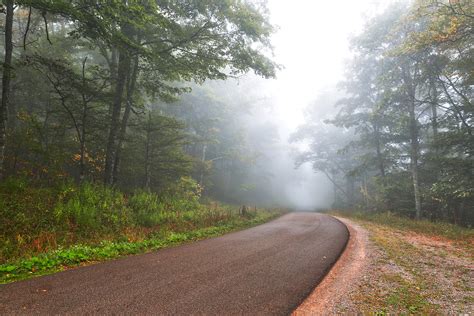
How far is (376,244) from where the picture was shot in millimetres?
8312

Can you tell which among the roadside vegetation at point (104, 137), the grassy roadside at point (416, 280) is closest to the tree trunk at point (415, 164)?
the grassy roadside at point (416, 280)

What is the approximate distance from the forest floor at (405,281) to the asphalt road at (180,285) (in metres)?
0.59

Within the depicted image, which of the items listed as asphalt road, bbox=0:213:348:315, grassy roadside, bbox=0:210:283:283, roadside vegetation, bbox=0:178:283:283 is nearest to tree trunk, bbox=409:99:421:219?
roadside vegetation, bbox=0:178:283:283

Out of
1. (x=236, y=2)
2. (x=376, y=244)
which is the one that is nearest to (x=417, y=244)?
(x=376, y=244)

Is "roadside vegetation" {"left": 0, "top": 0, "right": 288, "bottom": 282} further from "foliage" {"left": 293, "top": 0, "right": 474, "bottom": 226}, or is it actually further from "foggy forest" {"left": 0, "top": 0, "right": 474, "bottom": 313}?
"foliage" {"left": 293, "top": 0, "right": 474, "bottom": 226}

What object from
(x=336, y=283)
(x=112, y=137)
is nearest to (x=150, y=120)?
(x=112, y=137)

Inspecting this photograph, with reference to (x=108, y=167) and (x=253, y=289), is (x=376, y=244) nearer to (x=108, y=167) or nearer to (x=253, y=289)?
(x=253, y=289)

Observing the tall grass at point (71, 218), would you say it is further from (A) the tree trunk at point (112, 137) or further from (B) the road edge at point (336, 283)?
(B) the road edge at point (336, 283)

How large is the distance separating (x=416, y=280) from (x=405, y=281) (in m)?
0.25

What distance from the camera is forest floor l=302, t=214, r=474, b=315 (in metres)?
3.80

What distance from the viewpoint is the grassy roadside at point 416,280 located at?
3809 millimetres

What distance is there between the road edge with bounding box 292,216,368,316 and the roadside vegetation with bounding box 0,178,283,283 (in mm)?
4460

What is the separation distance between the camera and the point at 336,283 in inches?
187

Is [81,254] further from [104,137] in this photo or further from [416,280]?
[104,137]
